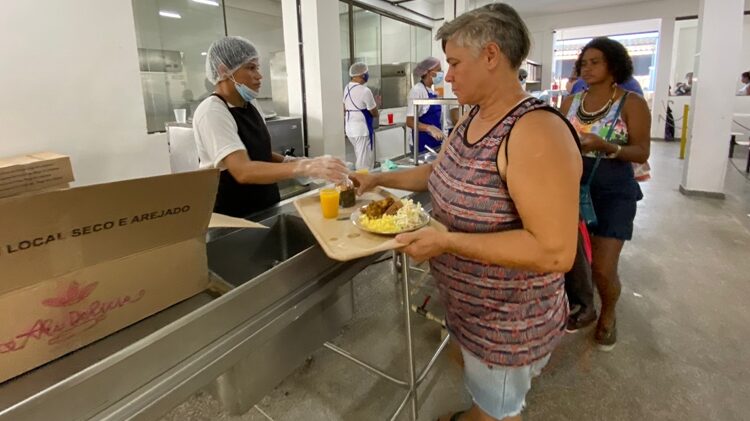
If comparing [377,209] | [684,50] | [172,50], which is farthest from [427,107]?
[684,50]

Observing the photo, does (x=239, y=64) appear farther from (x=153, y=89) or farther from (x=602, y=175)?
(x=153, y=89)

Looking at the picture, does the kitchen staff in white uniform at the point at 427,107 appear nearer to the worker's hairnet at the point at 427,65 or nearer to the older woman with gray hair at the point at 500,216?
the worker's hairnet at the point at 427,65

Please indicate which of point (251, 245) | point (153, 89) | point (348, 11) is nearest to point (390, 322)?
point (251, 245)

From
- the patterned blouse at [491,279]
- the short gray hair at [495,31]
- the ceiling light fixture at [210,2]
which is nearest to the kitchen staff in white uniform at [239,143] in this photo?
the patterned blouse at [491,279]

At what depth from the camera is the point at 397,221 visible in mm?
1130

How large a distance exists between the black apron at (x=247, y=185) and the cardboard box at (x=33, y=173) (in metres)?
1.14

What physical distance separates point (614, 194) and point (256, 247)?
1.63 m

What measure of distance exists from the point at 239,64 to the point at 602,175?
170 cm

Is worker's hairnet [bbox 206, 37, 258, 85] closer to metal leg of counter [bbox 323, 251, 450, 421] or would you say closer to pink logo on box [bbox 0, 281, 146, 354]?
metal leg of counter [bbox 323, 251, 450, 421]

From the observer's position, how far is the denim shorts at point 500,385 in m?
1.09

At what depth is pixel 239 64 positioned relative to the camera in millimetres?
1709

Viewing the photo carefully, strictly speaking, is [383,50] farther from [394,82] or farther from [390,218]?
[390,218]

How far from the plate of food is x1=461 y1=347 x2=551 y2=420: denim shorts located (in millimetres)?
399

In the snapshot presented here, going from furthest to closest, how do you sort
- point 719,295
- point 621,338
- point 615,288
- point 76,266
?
point 719,295
point 621,338
point 615,288
point 76,266
